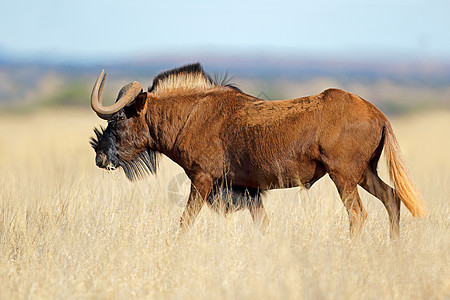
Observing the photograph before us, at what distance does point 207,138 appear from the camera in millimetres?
6812

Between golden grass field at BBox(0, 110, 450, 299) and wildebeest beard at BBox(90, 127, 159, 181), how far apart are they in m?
0.41

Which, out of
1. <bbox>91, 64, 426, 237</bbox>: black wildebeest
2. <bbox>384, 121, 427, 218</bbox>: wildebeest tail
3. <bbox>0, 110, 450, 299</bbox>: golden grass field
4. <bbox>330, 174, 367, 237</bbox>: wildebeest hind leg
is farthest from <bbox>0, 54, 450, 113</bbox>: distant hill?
<bbox>384, 121, 427, 218</bbox>: wildebeest tail

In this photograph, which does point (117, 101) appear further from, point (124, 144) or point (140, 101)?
point (124, 144)

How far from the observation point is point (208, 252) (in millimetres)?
Answer: 5648

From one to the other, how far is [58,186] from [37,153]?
8173 mm

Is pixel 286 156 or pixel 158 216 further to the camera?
pixel 158 216

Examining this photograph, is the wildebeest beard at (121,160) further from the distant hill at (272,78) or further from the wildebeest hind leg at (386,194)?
the wildebeest hind leg at (386,194)

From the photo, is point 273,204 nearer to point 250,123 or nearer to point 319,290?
point 250,123

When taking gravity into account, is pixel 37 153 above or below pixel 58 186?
below

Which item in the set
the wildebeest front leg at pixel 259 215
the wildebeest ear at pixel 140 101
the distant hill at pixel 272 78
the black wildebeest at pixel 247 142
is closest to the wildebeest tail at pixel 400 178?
the black wildebeest at pixel 247 142

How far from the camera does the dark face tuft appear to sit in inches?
282

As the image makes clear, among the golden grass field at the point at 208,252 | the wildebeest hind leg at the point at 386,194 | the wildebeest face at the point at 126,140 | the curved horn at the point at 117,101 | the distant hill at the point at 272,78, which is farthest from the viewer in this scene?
the distant hill at the point at 272,78

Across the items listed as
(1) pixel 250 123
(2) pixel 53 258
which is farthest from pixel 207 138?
(2) pixel 53 258

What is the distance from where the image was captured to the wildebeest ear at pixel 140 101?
7.08 meters
